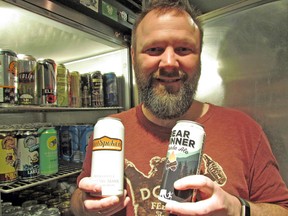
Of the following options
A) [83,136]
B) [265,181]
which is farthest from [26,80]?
[265,181]

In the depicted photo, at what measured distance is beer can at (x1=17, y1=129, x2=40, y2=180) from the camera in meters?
1.00

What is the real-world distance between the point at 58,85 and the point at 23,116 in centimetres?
52

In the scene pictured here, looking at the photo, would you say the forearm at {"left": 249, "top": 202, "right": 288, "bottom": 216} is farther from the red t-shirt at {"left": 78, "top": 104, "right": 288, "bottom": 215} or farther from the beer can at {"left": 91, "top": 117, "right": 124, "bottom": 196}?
the beer can at {"left": 91, "top": 117, "right": 124, "bottom": 196}

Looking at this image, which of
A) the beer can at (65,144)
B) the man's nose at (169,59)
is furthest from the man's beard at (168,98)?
the beer can at (65,144)

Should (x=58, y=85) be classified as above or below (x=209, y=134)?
above

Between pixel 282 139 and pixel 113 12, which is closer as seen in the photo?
pixel 282 139

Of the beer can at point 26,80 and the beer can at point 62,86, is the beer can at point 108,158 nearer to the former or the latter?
the beer can at point 26,80

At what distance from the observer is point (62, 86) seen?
1.23m

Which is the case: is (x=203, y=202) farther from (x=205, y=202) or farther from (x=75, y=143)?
(x=75, y=143)

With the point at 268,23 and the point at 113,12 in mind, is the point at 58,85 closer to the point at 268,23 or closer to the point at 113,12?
the point at 113,12

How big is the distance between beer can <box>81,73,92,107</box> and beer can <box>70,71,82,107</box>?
1.9 inches

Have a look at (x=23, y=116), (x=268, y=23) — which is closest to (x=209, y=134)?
(x=268, y=23)

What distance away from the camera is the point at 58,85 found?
122cm

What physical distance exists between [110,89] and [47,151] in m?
0.58
